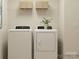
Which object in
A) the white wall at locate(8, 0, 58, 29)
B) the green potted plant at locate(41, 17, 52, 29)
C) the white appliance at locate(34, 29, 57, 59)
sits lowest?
the white appliance at locate(34, 29, 57, 59)

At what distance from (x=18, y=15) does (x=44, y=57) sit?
143 centimetres

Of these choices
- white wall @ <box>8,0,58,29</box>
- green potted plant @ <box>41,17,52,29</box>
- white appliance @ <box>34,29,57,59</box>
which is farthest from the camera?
white wall @ <box>8,0,58,29</box>

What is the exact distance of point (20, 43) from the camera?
12.3ft

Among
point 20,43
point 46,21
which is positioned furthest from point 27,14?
point 20,43

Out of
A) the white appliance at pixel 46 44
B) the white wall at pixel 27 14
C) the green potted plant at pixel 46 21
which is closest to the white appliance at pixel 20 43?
the white appliance at pixel 46 44

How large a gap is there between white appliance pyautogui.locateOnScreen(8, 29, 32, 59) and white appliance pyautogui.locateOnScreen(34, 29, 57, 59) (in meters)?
0.16

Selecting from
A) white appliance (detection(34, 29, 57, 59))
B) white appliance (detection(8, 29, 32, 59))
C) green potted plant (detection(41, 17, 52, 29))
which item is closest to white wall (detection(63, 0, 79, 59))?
white appliance (detection(34, 29, 57, 59))

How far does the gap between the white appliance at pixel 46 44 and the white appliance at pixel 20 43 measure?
0.16 metres

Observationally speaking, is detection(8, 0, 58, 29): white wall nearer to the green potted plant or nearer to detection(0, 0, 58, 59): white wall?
detection(0, 0, 58, 59): white wall

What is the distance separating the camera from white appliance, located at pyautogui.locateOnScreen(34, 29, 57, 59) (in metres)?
3.75

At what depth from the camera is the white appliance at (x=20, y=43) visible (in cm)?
375

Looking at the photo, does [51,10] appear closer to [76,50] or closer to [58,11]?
[58,11]

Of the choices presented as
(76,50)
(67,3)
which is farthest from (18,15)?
(76,50)

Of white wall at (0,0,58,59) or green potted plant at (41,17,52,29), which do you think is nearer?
green potted plant at (41,17,52,29)
